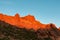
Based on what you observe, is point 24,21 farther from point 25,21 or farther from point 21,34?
point 21,34

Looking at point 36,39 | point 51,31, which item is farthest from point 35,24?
point 36,39

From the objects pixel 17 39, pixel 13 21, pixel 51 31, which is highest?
pixel 13 21

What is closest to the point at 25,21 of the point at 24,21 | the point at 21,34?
the point at 24,21

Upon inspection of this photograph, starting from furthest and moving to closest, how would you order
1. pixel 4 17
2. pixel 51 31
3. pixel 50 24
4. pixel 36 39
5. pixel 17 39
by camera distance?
pixel 4 17 < pixel 50 24 < pixel 51 31 < pixel 36 39 < pixel 17 39

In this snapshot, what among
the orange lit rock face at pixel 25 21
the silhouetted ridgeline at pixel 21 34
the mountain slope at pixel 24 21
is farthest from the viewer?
the mountain slope at pixel 24 21

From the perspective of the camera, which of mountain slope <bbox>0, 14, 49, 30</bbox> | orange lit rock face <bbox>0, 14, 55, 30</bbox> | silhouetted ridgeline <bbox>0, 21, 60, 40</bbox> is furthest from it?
mountain slope <bbox>0, 14, 49, 30</bbox>

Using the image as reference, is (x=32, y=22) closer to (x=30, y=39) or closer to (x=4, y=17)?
(x=4, y=17)

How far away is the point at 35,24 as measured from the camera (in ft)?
438

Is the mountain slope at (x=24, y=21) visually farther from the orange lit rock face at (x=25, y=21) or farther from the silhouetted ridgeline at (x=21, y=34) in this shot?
the silhouetted ridgeline at (x=21, y=34)

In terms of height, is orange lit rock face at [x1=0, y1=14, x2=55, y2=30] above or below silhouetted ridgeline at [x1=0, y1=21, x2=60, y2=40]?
above

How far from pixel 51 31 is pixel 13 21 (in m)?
27.4

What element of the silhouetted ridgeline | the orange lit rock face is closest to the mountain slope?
the orange lit rock face

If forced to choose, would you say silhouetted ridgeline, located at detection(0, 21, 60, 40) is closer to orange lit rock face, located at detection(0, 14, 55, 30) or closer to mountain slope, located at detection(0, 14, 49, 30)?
orange lit rock face, located at detection(0, 14, 55, 30)

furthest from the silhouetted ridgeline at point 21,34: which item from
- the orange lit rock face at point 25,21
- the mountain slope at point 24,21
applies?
the mountain slope at point 24,21
